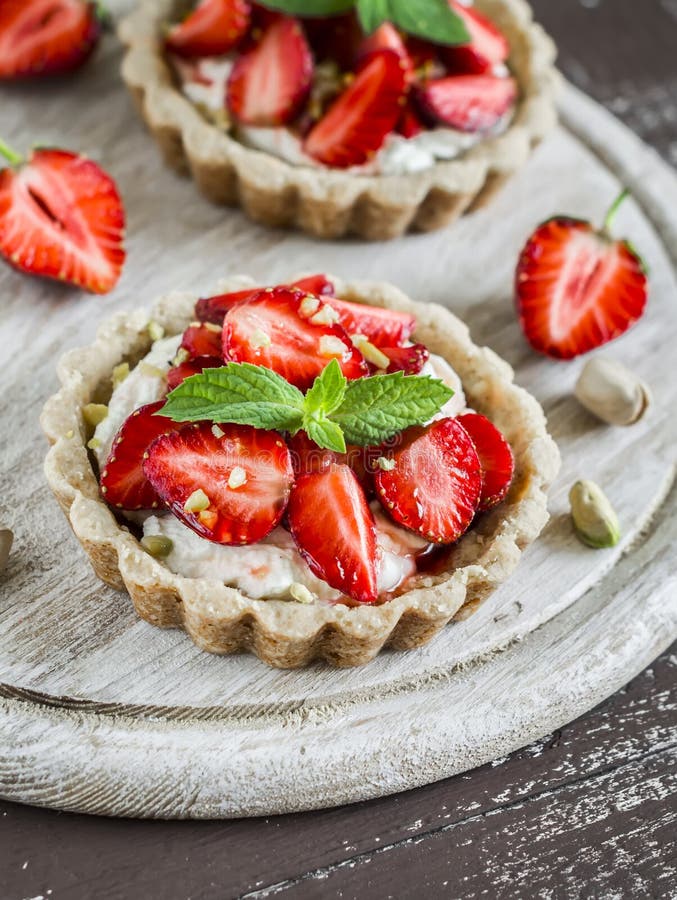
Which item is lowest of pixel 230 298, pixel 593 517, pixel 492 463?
pixel 593 517

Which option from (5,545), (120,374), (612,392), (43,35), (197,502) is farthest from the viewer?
(43,35)

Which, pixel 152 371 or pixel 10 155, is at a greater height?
pixel 10 155

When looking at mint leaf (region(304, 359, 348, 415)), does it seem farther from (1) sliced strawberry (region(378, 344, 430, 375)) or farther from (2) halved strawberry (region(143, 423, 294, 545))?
(1) sliced strawberry (region(378, 344, 430, 375))

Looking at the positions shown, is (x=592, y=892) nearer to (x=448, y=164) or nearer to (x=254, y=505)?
(x=254, y=505)

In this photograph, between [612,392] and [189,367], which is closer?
[189,367]

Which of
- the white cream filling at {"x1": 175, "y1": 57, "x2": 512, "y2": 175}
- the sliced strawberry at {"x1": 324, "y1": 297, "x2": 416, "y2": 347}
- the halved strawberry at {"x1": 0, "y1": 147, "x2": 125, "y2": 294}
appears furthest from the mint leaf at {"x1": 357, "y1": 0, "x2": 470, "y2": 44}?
the sliced strawberry at {"x1": 324, "y1": 297, "x2": 416, "y2": 347}

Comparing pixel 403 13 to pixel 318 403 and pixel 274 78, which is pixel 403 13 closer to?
pixel 274 78

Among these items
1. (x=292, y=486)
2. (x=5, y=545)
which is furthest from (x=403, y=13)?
(x=5, y=545)
